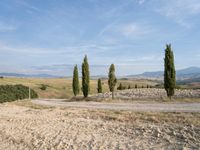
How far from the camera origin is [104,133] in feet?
51.4

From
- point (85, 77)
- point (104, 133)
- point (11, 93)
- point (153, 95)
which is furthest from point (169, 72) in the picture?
point (104, 133)

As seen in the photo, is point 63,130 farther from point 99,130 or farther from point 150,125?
point 150,125

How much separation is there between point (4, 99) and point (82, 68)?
14276 millimetres

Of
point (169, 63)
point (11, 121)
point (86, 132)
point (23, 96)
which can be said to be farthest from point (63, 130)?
point (23, 96)

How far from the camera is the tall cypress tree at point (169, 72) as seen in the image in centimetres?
4206

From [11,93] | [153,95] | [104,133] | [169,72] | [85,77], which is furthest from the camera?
[85,77]

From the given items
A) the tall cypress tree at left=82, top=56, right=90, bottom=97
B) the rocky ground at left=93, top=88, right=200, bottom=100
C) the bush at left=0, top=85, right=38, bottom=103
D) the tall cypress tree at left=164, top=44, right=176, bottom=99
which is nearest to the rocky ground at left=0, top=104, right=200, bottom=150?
the tall cypress tree at left=164, top=44, right=176, bottom=99

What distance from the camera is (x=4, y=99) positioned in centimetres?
4772

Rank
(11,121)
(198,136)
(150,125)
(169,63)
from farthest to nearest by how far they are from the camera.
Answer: (169,63)
(11,121)
(150,125)
(198,136)

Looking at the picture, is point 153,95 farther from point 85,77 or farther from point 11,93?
point 11,93

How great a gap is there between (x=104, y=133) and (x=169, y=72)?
1119 inches

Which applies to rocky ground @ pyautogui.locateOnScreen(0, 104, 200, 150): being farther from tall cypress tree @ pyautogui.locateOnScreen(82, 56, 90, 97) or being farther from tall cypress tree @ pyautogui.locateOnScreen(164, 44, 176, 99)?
tall cypress tree @ pyautogui.locateOnScreen(82, 56, 90, 97)

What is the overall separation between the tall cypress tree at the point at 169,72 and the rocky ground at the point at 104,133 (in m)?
22.9

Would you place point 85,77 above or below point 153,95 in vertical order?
above
